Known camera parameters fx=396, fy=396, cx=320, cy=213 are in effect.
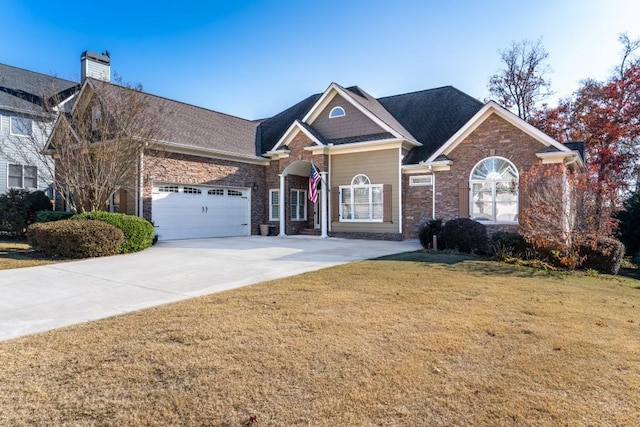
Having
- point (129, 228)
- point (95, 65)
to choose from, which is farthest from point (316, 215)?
point (95, 65)

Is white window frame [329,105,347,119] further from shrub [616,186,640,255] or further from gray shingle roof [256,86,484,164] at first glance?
shrub [616,186,640,255]

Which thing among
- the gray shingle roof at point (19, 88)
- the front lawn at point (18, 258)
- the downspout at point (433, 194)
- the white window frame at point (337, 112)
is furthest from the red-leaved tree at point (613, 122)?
the gray shingle roof at point (19, 88)

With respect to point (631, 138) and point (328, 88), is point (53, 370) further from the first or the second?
point (631, 138)

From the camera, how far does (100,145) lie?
13.9 metres

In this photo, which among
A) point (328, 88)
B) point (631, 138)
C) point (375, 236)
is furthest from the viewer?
point (631, 138)

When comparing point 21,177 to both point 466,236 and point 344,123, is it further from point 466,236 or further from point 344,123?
point 466,236

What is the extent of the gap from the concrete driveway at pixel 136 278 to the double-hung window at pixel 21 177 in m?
14.8

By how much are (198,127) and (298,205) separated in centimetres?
645

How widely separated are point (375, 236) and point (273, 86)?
30.5ft

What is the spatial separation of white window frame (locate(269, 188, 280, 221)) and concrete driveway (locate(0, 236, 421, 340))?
280 inches

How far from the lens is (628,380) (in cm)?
380

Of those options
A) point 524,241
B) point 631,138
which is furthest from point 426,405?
point 631,138

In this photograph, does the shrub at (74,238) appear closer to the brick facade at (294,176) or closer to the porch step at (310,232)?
the brick facade at (294,176)

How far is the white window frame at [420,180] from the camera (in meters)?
17.2
